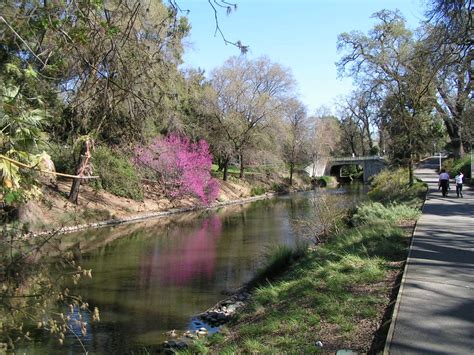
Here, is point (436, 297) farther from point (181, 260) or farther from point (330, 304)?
point (181, 260)

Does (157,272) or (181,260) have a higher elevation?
(181,260)

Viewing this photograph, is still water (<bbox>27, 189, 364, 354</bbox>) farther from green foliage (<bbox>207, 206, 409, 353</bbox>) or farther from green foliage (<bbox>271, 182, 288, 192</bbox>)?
green foliage (<bbox>271, 182, 288, 192</bbox>)

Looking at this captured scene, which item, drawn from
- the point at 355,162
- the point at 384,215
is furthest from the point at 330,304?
the point at 355,162

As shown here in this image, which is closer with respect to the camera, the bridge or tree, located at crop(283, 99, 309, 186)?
tree, located at crop(283, 99, 309, 186)

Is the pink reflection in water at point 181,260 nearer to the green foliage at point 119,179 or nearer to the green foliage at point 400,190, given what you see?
the green foliage at point 119,179

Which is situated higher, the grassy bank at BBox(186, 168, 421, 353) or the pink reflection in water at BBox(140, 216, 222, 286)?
the grassy bank at BBox(186, 168, 421, 353)

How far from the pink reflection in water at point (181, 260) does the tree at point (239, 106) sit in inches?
975

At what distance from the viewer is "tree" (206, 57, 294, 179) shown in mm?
49688

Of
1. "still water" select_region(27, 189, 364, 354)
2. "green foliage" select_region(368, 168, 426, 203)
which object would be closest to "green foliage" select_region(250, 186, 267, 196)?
"green foliage" select_region(368, 168, 426, 203)

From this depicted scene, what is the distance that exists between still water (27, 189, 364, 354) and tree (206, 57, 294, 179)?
19996 millimetres

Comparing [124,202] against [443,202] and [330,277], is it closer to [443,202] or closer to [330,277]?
[443,202]

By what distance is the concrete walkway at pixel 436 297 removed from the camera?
237 inches

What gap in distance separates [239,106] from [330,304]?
142 ft

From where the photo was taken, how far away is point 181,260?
18906 mm
